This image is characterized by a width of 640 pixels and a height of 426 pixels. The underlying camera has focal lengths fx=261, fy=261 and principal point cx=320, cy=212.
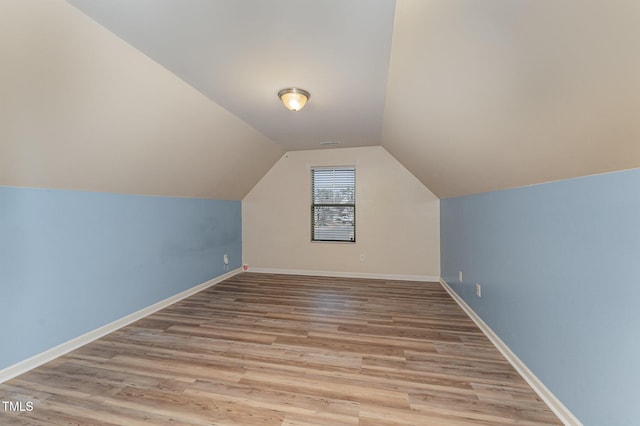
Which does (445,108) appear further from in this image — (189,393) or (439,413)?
(189,393)

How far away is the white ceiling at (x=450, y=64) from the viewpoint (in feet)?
2.90

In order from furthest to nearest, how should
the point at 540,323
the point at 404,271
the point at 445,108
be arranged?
the point at 404,271
the point at 445,108
the point at 540,323

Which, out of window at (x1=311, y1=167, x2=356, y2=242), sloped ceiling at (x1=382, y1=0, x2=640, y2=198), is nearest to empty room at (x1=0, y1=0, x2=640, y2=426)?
sloped ceiling at (x1=382, y1=0, x2=640, y2=198)

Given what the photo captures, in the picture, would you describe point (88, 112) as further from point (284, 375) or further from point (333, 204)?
point (333, 204)

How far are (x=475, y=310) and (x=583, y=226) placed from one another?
5.71 ft

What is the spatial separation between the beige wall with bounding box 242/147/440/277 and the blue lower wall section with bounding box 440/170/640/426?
1992 mm

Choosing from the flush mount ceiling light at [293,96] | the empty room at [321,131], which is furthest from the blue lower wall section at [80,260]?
the flush mount ceiling light at [293,96]

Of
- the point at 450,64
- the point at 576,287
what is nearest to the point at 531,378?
the point at 576,287

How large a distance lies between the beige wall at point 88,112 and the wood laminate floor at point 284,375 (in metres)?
1.46

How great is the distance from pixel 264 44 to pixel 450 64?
3.59ft

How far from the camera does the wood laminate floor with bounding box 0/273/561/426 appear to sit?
1505 millimetres

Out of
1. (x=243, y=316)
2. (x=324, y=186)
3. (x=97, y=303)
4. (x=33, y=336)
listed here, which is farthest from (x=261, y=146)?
(x=33, y=336)

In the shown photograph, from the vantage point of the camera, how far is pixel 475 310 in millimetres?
2750

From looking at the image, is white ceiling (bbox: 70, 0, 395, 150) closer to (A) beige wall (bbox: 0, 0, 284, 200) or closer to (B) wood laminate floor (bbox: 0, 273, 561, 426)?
(A) beige wall (bbox: 0, 0, 284, 200)
